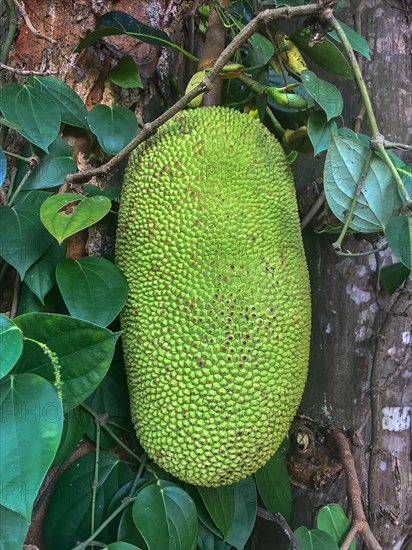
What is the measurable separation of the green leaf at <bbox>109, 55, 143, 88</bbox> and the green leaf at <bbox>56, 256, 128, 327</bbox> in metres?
0.35

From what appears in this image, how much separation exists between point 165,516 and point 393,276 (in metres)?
0.60

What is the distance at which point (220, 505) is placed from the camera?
0.97 m

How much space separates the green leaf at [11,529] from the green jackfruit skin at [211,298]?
0.24m

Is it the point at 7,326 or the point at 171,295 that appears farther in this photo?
the point at 171,295

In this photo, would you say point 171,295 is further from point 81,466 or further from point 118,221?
point 81,466

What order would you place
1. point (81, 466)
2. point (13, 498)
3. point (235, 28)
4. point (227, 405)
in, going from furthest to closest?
point (235, 28), point (81, 466), point (227, 405), point (13, 498)

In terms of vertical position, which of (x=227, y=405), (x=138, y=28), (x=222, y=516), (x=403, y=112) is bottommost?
(x=222, y=516)

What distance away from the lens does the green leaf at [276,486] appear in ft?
3.37

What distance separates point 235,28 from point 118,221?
1.50ft

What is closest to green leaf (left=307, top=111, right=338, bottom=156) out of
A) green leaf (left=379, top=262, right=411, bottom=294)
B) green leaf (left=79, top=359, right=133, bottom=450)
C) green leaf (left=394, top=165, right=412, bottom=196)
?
green leaf (left=394, top=165, right=412, bottom=196)

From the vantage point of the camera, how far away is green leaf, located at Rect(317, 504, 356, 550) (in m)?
0.98

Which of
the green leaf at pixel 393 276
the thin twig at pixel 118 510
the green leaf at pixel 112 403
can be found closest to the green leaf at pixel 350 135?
the green leaf at pixel 393 276

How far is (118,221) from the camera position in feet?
3.15

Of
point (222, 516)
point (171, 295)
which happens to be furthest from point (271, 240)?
point (222, 516)
